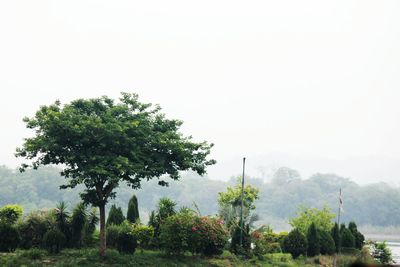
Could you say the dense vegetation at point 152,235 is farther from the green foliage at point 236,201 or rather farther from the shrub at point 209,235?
Answer: the green foliage at point 236,201

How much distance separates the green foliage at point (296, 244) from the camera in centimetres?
3669

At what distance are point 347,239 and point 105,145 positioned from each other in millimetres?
24472

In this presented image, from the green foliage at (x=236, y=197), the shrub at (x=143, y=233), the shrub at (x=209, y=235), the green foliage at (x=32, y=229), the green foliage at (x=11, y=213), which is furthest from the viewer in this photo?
the green foliage at (x=236, y=197)

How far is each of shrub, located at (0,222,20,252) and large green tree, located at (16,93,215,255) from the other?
3301 mm

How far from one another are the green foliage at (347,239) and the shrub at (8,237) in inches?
1029

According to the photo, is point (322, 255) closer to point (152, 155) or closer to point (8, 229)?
point (152, 155)

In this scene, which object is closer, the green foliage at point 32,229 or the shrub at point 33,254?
the shrub at point 33,254

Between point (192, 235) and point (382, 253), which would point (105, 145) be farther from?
point (382, 253)

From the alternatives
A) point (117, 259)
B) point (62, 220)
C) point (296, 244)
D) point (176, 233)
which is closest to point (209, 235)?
point (176, 233)

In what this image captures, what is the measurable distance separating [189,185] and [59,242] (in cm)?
13522

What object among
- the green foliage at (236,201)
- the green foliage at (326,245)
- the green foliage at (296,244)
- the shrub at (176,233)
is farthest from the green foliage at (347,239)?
the shrub at (176,233)

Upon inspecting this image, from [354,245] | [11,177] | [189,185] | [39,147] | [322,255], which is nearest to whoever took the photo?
[39,147]

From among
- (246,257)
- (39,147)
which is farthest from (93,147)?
(246,257)

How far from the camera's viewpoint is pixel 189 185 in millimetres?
161125
